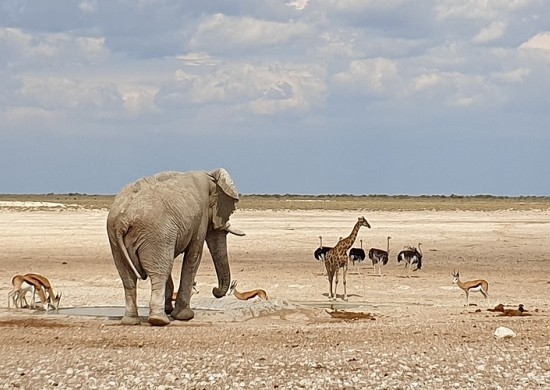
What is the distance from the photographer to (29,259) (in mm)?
31359

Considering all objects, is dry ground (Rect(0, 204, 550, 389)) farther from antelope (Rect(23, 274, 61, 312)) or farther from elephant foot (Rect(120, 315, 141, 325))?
antelope (Rect(23, 274, 61, 312))

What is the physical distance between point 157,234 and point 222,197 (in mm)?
2066

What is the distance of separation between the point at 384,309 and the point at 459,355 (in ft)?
20.0

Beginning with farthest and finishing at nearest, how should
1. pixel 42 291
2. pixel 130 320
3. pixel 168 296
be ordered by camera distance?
pixel 42 291, pixel 168 296, pixel 130 320

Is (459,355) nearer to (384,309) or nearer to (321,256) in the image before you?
(384,309)

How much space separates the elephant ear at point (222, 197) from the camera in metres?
17.8

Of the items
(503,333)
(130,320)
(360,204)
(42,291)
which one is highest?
(360,204)

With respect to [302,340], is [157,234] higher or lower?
higher

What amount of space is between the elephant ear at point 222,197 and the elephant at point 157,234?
0.43 meters

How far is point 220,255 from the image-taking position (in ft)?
61.1

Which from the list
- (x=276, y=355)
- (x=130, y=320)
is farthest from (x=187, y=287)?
(x=276, y=355)

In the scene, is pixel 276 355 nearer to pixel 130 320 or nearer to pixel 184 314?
pixel 130 320

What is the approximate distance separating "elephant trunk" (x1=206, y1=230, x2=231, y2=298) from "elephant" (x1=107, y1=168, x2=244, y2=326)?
0.92m

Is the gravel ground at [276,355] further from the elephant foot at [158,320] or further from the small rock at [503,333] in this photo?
the elephant foot at [158,320]
